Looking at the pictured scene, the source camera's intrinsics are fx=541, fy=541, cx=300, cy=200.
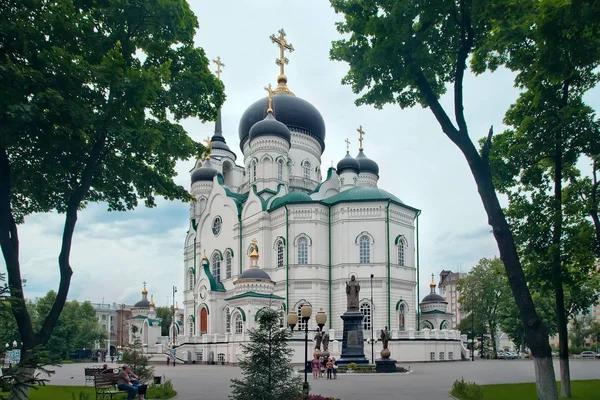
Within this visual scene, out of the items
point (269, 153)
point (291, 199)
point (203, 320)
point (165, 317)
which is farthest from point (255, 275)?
point (165, 317)

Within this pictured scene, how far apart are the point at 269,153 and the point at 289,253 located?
29.0ft

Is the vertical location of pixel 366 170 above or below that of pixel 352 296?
above

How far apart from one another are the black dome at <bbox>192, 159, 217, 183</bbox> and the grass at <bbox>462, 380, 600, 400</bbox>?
37.0 metres

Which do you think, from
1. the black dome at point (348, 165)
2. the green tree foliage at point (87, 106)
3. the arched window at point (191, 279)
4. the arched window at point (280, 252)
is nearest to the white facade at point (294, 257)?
the arched window at point (280, 252)

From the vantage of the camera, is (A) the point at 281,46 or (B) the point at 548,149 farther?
(A) the point at 281,46

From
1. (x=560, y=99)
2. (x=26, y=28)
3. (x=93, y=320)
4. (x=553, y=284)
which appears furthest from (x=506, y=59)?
(x=93, y=320)

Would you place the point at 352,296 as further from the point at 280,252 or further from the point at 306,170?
the point at 306,170

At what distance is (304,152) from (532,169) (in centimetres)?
3288

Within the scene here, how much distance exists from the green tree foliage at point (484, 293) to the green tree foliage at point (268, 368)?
42551 millimetres

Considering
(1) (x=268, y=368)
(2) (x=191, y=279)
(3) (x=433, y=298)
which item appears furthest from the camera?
(2) (x=191, y=279)

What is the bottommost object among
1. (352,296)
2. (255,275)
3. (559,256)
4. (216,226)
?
(352,296)

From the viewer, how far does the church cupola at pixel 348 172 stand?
46031 millimetres

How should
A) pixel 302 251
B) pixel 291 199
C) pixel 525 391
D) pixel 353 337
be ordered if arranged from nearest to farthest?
pixel 525 391, pixel 353 337, pixel 302 251, pixel 291 199

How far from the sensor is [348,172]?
46344mm
